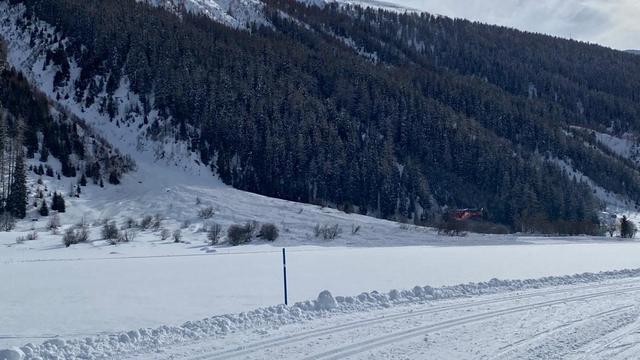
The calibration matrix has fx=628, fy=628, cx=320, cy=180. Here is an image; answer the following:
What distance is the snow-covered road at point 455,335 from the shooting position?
10.3 meters

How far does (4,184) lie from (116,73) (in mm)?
39036

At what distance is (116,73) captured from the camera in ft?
306

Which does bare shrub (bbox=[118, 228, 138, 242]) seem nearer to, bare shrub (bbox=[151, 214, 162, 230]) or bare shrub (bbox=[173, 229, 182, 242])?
bare shrub (bbox=[173, 229, 182, 242])

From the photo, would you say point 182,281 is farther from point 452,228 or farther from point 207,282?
point 452,228

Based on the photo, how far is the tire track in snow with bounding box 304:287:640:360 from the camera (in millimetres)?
10328

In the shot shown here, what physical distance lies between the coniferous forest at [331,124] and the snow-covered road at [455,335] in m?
58.9

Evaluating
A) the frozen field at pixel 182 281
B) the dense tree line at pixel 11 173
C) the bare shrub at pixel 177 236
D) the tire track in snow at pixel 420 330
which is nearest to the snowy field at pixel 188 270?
the frozen field at pixel 182 281

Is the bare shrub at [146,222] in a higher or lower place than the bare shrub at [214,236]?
higher

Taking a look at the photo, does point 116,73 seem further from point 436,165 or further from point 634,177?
point 634,177

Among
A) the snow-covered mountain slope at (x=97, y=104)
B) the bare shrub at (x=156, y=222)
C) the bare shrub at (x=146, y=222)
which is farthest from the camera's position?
the snow-covered mountain slope at (x=97, y=104)

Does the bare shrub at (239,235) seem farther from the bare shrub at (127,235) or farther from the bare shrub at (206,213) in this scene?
the bare shrub at (206,213)

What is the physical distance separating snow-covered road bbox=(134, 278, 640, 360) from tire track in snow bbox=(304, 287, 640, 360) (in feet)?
0.05

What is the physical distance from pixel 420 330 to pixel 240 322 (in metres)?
3.67

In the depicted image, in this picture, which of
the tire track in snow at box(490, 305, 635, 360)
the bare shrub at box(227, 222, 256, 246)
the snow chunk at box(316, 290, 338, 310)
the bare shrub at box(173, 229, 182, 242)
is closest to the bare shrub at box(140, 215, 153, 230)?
the bare shrub at box(173, 229, 182, 242)
